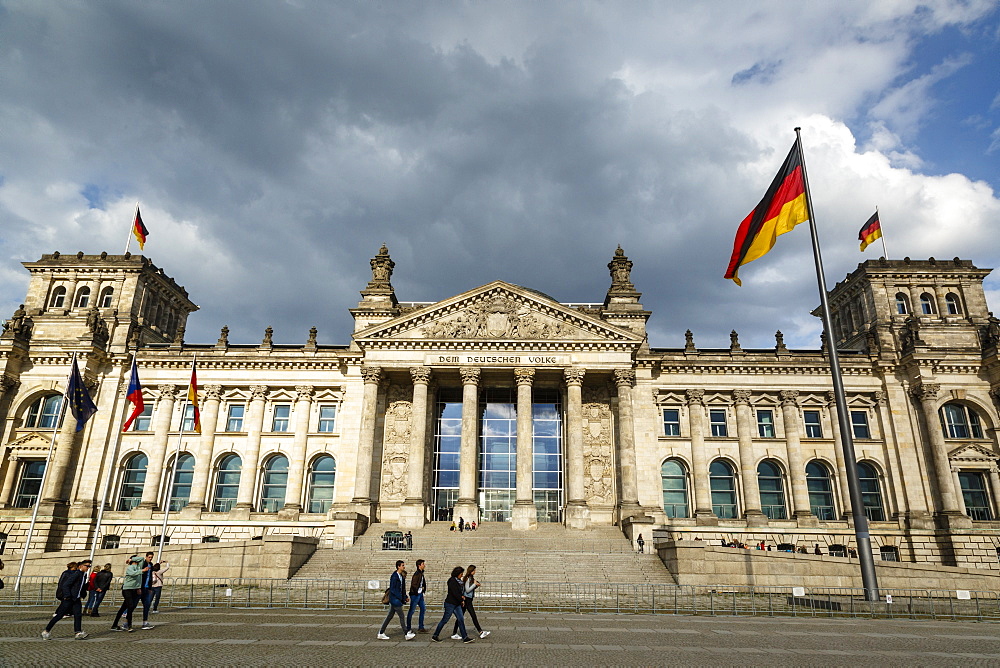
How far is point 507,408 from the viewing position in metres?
51.4

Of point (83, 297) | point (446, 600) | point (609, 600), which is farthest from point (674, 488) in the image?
point (83, 297)

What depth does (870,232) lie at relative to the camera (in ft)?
127

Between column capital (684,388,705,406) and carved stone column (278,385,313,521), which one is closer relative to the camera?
carved stone column (278,385,313,521)

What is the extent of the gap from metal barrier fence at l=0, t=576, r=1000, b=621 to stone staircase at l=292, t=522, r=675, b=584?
7.00ft

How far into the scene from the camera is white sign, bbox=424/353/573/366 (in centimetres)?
4653

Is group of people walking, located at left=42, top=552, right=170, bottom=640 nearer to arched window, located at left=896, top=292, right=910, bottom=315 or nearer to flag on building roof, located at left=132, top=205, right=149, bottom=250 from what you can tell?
flag on building roof, located at left=132, top=205, right=149, bottom=250

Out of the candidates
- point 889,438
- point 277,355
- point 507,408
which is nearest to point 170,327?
point 277,355

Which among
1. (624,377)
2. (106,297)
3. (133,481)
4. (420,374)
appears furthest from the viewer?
(106,297)

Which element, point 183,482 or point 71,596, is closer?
point 71,596

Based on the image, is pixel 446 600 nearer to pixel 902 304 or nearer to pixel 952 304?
pixel 902 304

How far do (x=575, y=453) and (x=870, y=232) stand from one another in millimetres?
23459

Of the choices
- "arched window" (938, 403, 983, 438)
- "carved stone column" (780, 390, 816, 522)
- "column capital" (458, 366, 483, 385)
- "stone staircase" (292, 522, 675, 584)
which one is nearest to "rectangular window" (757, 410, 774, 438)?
"carved stone column" (780, 390, 816, 522)

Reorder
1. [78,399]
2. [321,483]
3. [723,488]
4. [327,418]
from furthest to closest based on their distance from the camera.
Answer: [327,418], [321,483], [723,488], [78,399]

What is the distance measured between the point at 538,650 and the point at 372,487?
113 ft
